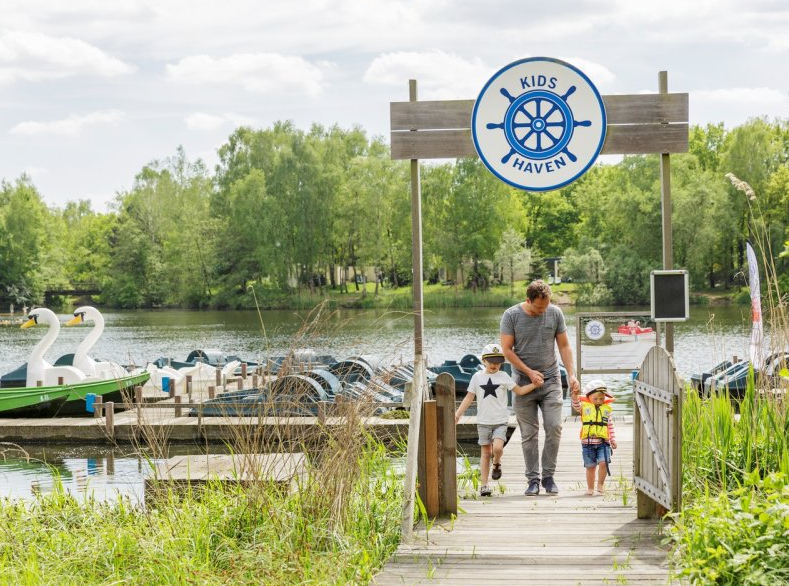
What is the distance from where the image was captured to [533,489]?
287 inches

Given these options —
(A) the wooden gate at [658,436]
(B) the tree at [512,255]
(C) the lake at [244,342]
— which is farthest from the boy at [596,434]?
(B) the tree at [512,255]

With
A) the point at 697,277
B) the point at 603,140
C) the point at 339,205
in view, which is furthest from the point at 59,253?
the point at 603,140

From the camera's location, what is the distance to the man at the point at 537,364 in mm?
7246

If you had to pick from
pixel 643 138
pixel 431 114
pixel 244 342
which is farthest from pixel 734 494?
pixel 244 342

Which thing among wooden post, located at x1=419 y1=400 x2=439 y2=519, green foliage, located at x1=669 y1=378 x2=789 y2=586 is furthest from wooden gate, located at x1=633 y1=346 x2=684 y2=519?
wooden post, located at x1=419 y1=400 x2=439 y2=519

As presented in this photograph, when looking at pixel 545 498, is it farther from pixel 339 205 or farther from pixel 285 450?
pixel 339 205

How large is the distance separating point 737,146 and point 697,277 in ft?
28.0

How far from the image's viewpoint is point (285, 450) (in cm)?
659

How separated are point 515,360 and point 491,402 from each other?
0.38 metres

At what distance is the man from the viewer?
7.25 m

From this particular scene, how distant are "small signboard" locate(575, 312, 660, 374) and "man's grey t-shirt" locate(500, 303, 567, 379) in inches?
275

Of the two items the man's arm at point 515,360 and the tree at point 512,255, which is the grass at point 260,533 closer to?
the man's arm at point 515,360

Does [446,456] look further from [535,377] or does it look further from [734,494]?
[734,494]

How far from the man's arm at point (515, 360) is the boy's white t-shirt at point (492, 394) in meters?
0.14
